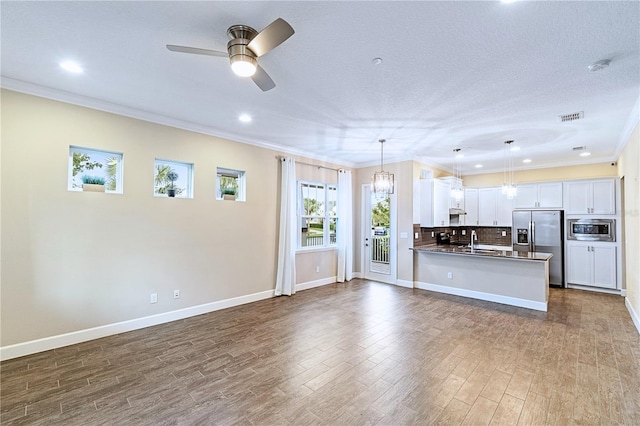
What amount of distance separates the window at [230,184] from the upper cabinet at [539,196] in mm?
6562

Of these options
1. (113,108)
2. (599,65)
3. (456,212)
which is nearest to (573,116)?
(599,65)

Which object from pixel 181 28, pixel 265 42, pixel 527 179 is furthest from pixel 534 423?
pixel 527 179

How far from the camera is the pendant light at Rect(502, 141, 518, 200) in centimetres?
548

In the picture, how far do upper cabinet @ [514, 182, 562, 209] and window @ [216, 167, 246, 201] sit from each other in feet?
21.5

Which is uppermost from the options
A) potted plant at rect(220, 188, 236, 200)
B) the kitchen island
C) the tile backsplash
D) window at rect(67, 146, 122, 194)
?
window at rect(67, 146, 122, 194)

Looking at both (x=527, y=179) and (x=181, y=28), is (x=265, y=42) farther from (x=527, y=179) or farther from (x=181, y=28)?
(x=527, y=179)

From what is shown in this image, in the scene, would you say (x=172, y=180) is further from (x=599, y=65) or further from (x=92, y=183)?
(x=599, y=65)

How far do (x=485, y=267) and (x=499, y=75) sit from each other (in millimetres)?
3792

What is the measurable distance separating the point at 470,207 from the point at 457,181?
1603mm

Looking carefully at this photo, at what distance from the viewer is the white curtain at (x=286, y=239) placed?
18.4ft

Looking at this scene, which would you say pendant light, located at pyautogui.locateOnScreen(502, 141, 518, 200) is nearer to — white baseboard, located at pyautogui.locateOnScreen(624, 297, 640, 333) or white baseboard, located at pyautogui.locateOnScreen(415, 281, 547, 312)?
white baseboard, located at pyautogui.locateOnScreen(415, 281, 547, 312)

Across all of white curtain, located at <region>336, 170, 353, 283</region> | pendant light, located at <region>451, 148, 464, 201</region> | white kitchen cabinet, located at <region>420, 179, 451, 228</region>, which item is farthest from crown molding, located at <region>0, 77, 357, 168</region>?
pendant light, located at <region>451, 148, 464, 201</region>

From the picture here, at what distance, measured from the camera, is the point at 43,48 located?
8.36ft

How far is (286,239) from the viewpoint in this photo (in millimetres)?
5645
